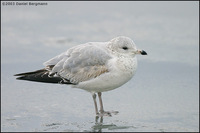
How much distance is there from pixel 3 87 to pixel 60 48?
89.3 inches

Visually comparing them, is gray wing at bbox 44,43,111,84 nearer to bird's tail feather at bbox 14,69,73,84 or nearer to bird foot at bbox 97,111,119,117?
bird's tail feather at bbox 14,69,73,84

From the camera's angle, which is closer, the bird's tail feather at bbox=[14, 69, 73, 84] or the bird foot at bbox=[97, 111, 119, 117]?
the bird foot at bbox=[97, 111, 119, 117]

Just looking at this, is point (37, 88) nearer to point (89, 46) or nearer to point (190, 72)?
point (89, 46)

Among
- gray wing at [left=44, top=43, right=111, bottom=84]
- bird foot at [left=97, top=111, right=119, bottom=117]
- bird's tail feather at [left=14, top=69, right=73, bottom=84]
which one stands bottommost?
bird foot at [left=97, top=111, right=119, bottom=117]

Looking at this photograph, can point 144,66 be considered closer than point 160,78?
No

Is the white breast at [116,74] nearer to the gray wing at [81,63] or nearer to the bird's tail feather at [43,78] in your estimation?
the gray wing at [81,63]

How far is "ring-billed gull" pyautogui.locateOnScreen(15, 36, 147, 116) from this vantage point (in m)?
6.36

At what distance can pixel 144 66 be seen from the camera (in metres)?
8.97

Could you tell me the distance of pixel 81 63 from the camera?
21.9ft

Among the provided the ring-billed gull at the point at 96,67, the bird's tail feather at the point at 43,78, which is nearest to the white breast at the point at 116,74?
the ring-billed gull at the point at 96,67

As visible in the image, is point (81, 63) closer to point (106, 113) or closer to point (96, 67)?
point (96, 67)

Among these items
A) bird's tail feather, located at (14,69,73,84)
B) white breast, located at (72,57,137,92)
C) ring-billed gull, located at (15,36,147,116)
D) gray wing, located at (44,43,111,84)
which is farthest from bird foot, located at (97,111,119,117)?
bird's tail feather, located at (14,69,73,84)

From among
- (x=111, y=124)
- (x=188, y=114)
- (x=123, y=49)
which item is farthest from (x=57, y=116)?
(x=188, y=114)

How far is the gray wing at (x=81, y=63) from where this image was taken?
6469mm
